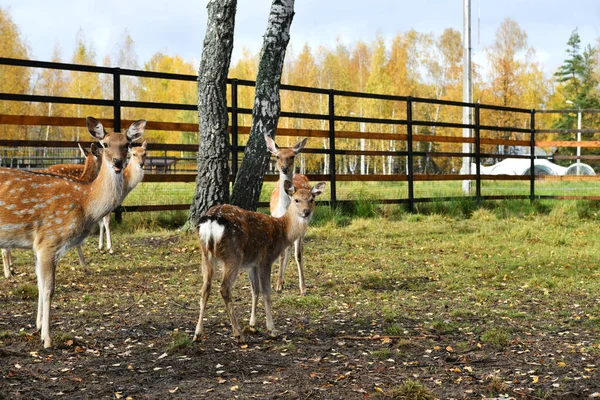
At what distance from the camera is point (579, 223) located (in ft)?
43.4

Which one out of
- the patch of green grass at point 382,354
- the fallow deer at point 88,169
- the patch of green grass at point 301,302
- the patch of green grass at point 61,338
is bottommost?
the patch of green grass at point 382,354

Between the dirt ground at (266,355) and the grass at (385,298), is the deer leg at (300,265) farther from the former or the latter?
the dirt ground at (266,355)

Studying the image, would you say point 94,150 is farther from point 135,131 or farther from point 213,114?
point 135,131

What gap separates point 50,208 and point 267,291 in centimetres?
176

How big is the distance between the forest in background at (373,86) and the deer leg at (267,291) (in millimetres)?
34720

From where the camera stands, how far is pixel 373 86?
4469cm

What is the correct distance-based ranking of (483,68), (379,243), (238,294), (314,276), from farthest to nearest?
(483,68) < (379,243) < (314,276) < (238,294)

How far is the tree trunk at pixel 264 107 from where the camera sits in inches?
385

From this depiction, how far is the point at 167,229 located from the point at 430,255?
13.4 feet

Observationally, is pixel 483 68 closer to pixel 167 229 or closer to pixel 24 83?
pixel 24 83

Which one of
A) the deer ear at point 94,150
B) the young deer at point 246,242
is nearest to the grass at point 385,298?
the young deer at point 246,242

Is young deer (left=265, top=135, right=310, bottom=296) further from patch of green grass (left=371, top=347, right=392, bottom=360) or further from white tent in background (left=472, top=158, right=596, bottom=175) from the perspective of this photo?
white tent in background (left=472, top=158, right=596, bottom=175)

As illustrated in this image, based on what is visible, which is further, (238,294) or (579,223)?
(579,223)

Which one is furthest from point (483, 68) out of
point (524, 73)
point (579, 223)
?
point (579, 223)
